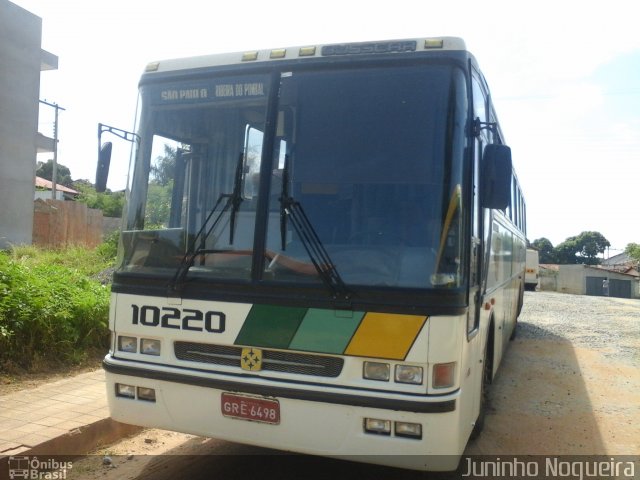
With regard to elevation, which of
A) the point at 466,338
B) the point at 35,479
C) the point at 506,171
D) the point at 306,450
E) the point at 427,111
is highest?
the point at 427,111

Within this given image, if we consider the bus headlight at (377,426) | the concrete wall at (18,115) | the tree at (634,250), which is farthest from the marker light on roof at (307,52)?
the tree at (634,250)

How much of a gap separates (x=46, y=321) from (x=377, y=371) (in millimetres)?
4746

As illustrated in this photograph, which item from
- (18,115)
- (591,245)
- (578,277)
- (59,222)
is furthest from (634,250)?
(18,115)

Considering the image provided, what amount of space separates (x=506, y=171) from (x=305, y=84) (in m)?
1.49

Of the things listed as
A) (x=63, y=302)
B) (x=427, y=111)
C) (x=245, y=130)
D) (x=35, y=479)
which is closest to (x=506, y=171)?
(x=427, y=111)

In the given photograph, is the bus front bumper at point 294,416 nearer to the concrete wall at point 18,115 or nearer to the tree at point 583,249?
the concrete wall at point 18,115

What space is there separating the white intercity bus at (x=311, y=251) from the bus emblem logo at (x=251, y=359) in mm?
13

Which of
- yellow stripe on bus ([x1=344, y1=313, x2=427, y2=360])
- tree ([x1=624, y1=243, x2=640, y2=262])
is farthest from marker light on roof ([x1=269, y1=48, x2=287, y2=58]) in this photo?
tree ([x1=624, y1=243, x2=640, y2=262])

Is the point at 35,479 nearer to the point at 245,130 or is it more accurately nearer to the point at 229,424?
the point at 229,424

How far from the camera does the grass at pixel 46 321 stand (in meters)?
6.74

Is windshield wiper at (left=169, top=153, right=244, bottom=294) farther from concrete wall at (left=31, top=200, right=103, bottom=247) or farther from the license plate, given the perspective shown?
concrete wall at (left=31, top=200, right=103, bottom=247)

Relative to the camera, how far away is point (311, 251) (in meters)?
3.90

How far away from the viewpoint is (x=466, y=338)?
4.02 meters

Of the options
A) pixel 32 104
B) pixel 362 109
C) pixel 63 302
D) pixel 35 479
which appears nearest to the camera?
pixel 362 109
